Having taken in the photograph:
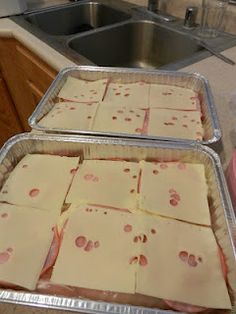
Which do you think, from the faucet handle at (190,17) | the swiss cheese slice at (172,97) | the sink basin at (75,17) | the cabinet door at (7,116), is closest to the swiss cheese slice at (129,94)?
the swiss cheese slice at (172,97)

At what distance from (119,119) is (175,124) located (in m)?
0.16

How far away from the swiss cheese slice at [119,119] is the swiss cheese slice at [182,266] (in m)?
0.29

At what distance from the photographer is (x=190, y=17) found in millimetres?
1259

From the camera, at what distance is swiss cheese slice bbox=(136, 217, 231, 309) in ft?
1.55

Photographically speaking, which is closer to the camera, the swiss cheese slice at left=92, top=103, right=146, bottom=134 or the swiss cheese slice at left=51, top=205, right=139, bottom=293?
the swiss cheese slice at left=51, top=205, right=139, bottom=293

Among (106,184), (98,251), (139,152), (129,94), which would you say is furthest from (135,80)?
(98,251)

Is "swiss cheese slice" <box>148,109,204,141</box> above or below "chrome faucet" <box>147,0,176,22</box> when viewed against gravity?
below

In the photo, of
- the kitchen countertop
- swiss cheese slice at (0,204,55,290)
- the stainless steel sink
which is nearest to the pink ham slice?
swiss cheese slice at (0,204,55,290)

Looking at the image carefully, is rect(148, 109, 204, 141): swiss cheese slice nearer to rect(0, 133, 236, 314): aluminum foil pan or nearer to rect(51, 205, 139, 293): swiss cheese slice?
rect(0, 133, 236, 314): aluminum foil pan

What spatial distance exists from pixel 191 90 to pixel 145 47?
614 millimetres

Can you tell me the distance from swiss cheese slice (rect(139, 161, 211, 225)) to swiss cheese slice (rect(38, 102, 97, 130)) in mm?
225

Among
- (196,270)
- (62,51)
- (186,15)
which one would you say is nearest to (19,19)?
(62,51)

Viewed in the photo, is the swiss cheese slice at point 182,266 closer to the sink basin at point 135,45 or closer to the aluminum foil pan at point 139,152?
the aluminum foil pan at point 139,152

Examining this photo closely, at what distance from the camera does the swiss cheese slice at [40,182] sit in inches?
24.1
